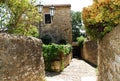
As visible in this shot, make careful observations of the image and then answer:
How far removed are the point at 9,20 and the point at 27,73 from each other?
2.45 m

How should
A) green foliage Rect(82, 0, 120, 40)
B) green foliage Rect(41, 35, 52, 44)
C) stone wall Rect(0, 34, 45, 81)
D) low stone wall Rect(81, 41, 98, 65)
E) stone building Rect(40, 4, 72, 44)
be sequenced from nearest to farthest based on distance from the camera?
1. green foliage Rect(82, 0, 120, 40)
2. stone wall Rect(0, 34, 45, 81)
3. low stone wall Rect(81, 41, 98, 65)
4. green foliage Rect(41, 35, 52, 44)
5. stone building Rect(40, 4, 72, 44)

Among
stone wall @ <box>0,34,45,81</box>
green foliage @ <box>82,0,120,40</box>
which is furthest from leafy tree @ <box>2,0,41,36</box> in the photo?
green foliage @ <box>82,0,120,40</box>

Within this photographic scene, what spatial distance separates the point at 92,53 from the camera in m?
24.0

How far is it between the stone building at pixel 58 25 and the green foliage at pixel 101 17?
19.3 meters

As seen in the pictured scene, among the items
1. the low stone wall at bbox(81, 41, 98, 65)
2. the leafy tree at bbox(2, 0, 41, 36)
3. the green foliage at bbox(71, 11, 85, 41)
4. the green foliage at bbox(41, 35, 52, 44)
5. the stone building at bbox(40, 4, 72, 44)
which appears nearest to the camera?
the leafy tree at bbox(2, 0, 41, 36)

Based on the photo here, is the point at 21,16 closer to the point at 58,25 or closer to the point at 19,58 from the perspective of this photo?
the point at 19,58

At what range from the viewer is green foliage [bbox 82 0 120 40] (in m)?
6.17

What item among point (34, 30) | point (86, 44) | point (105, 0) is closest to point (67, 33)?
point (86, 44)

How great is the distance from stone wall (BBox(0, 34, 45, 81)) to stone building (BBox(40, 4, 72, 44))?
1885 centimetres

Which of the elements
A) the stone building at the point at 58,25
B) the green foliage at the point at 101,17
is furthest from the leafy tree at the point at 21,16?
the stone building at the point at 58,25

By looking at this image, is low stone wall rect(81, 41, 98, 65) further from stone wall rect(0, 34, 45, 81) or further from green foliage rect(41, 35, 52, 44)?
stone wall rect(0, 34, 45, 81)

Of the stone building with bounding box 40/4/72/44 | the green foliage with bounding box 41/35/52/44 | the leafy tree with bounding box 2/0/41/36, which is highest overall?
the leafy tree with bounding box 2/0/41/36

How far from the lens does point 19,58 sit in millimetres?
7121

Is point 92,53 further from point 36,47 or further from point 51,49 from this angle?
point 36,47
